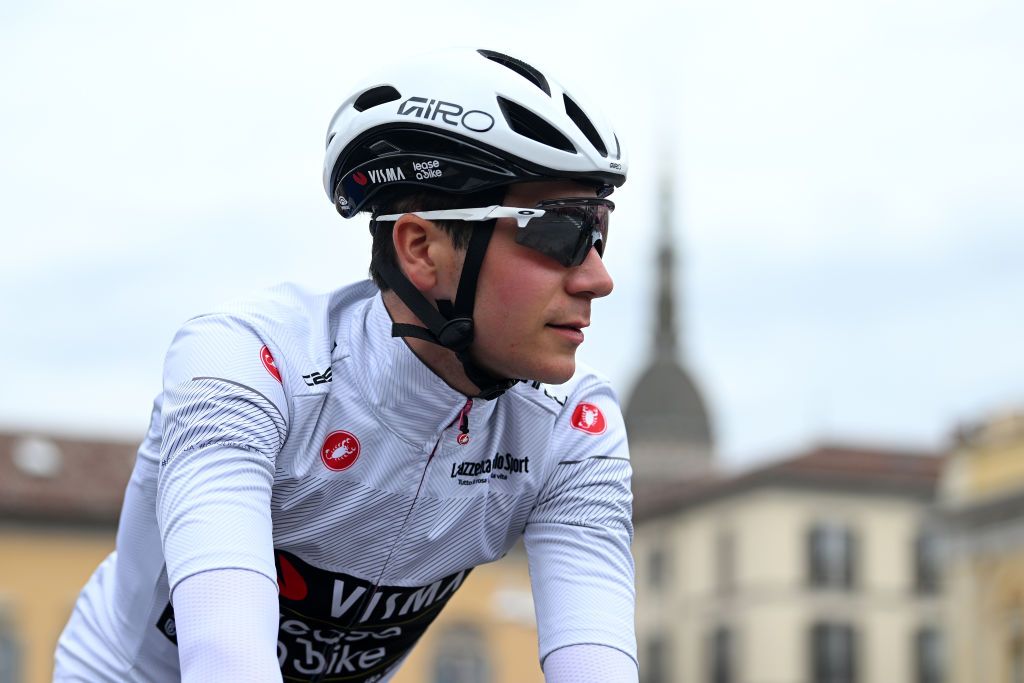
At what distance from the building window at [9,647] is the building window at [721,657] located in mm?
32730

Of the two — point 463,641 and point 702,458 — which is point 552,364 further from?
point 702,458

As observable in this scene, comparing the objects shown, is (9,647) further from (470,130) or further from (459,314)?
(470,130)

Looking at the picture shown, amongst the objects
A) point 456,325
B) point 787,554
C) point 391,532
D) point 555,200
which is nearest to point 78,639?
point 391,532

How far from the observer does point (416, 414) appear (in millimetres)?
3754

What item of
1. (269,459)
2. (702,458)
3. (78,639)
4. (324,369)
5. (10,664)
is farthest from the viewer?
(702,458)

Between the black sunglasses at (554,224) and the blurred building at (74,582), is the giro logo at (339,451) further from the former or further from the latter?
the blurred building at (74,582)

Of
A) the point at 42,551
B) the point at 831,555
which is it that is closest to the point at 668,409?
the point at 831,555

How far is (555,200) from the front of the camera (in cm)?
361

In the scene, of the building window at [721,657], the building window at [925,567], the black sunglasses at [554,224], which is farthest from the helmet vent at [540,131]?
the building window at [925,567]

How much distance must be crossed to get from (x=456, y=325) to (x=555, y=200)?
0.30m

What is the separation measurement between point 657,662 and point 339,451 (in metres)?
79.7

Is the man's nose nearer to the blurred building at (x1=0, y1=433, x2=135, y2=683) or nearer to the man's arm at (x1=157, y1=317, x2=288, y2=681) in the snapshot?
the man's arm at (x1=157, y1=317, x2=288, y2=681)

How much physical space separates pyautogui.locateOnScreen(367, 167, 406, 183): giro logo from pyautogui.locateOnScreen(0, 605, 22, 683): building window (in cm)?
4772

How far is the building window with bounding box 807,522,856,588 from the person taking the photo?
2864 inches
